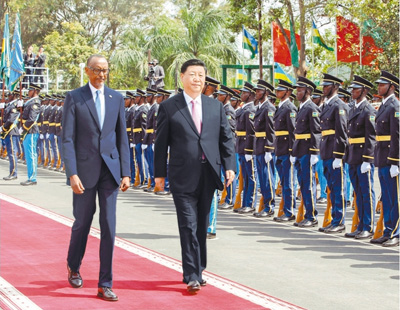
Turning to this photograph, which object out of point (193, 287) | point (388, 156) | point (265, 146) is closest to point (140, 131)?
point (265, 146)

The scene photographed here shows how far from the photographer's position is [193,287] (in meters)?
7.39

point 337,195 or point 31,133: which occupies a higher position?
point 31,133

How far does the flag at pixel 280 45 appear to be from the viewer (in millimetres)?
32938

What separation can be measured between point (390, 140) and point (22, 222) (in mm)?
5545

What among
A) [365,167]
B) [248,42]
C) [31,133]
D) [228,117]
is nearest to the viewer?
[365,167]

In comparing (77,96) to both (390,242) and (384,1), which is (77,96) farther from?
(384,1)

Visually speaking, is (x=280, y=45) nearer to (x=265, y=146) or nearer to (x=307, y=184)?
(x=265, y=146)

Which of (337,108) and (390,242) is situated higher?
(337,108)

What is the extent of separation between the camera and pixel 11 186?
1888cm

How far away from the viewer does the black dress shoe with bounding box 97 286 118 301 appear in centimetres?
715

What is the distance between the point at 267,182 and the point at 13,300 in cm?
727

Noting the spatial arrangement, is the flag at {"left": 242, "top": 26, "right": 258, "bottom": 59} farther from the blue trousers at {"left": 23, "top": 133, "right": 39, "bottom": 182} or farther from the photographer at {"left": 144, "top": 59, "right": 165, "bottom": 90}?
the blue trousers at {"left": 23, "top": 133, "right": 39, "bottom": 182}

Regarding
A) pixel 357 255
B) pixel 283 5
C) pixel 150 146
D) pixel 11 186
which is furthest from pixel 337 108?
pixel 283 5

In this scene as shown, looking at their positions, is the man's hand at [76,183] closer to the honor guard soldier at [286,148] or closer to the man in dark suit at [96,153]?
the man in dark suit at [96,153]
